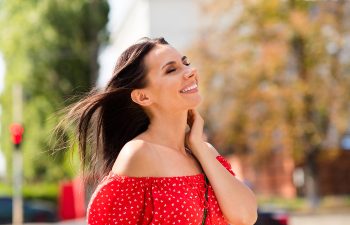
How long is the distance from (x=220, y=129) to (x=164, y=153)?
3300cm

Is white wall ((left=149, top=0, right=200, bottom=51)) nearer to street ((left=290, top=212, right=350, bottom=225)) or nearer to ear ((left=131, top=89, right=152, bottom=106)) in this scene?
street ((left=290, top=212, right=350, bottom=225))

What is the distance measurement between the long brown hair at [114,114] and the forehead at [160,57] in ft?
0.07

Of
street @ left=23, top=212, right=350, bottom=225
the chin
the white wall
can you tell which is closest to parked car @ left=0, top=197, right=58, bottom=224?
street @ left=23, top=212, right=350, bottom=225

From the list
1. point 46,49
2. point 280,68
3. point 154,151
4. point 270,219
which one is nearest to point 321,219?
point 280,68

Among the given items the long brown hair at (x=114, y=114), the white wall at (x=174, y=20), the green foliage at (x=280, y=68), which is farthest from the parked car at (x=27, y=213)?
the long brown hair at (x=114, y=114)

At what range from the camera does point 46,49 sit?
38719mm

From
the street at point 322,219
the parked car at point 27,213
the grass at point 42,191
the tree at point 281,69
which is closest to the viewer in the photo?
the street at point 322,219

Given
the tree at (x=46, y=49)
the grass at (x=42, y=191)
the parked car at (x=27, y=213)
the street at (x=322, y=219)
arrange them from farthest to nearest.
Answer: the grass at (x=42, y=191), the tree at (x=46, y=49), the parked car at (x=27, y=213), the street at (x=322, y=219)

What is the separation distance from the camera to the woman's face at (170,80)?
10.5 ft

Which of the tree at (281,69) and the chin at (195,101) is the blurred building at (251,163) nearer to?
the tree at (281,69)

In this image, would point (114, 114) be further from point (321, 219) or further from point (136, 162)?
point (321, 219)

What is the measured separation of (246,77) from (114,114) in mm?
30271

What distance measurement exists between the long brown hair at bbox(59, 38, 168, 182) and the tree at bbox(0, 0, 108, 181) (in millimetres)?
34243

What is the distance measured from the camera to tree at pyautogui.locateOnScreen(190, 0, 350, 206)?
33.0 m
